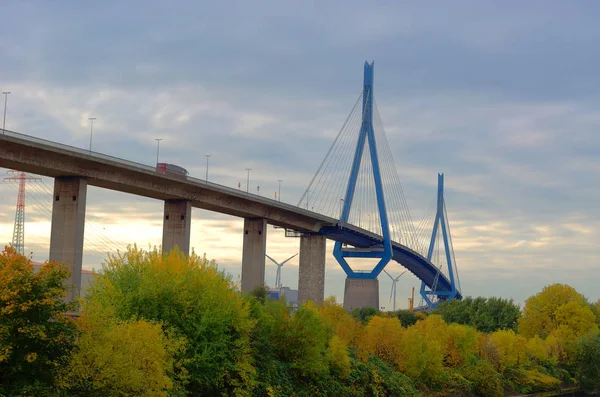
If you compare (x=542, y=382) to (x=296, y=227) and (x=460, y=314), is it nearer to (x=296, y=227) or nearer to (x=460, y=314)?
(x=460, y=314)

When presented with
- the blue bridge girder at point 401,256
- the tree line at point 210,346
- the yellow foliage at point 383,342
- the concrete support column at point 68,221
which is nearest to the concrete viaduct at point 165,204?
the concrete support column at point 68,221

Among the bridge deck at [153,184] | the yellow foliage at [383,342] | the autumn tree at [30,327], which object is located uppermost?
the bridge deck at [153,184]

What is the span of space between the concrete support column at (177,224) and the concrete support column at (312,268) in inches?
1122

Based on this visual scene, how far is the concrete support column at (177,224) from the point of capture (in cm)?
7956

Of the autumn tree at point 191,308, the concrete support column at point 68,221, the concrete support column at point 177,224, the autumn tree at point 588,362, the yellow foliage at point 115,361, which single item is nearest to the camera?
the yellow foliage at point 115,361

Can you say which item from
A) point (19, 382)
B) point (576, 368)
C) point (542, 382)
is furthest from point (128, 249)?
point (576, 368)

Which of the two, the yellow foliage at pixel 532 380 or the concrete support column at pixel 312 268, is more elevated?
the concrete support column at pixel 312 268

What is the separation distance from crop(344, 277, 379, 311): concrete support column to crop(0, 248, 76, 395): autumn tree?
282 feet

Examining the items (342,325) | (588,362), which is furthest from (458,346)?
(588,362)

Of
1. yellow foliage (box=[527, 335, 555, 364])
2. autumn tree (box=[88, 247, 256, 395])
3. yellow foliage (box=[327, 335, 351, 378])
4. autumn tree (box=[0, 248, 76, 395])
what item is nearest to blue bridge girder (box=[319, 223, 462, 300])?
yellow foliage (box=[527, 335, 555, 364])

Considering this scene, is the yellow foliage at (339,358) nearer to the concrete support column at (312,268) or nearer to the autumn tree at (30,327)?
the autumn tree at (30,327)

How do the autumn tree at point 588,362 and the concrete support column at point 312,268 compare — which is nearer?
the autumn tree at point 588,362

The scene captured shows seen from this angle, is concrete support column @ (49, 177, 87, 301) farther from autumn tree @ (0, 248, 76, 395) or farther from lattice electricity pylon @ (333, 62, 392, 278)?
lattice electricity pylon @ (333, 62, 392, 278)

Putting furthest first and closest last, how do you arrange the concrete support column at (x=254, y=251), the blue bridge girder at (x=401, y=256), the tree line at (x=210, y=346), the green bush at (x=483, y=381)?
the blue bridge girder at (x=401, y=256)
the concrete support column at (x=254, y=251)
the green bush at (x=483, y=381)
the tree line at (x=210, y=346)
